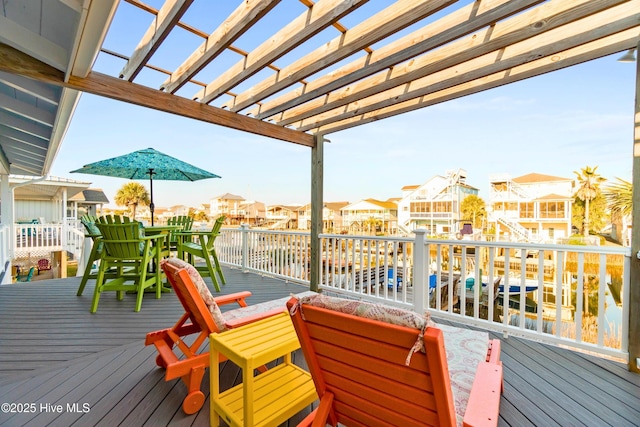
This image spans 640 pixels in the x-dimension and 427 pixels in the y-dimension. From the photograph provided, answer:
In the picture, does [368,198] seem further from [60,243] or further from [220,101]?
[220,101]

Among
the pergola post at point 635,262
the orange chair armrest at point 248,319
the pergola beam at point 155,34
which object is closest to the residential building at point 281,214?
the pergola beam at point 155,34

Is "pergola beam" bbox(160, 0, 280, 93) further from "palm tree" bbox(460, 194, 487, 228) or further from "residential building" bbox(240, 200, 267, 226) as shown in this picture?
"palm tree" bbox(460, 194, 487, 228)

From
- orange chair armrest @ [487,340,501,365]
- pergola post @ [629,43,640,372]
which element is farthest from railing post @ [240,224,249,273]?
pergola post @ [629,43,640,372]

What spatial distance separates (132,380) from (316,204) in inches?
125

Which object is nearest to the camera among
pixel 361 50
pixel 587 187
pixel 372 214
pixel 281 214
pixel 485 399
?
pixel 485 399

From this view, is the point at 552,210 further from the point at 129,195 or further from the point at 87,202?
the point at 129,195

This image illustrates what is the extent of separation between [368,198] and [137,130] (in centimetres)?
1892

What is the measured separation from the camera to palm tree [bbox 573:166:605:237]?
42.1 ft

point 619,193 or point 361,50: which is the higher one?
point 361,50

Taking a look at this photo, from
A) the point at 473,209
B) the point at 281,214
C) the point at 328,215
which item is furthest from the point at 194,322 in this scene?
the point at 281,214

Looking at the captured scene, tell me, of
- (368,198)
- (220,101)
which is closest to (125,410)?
(220,101)

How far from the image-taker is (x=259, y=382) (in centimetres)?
189

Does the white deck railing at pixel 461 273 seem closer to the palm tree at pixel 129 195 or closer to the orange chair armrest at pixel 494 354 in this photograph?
the orange chair armrest at pixel 494 354

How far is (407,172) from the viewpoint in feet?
87.4
